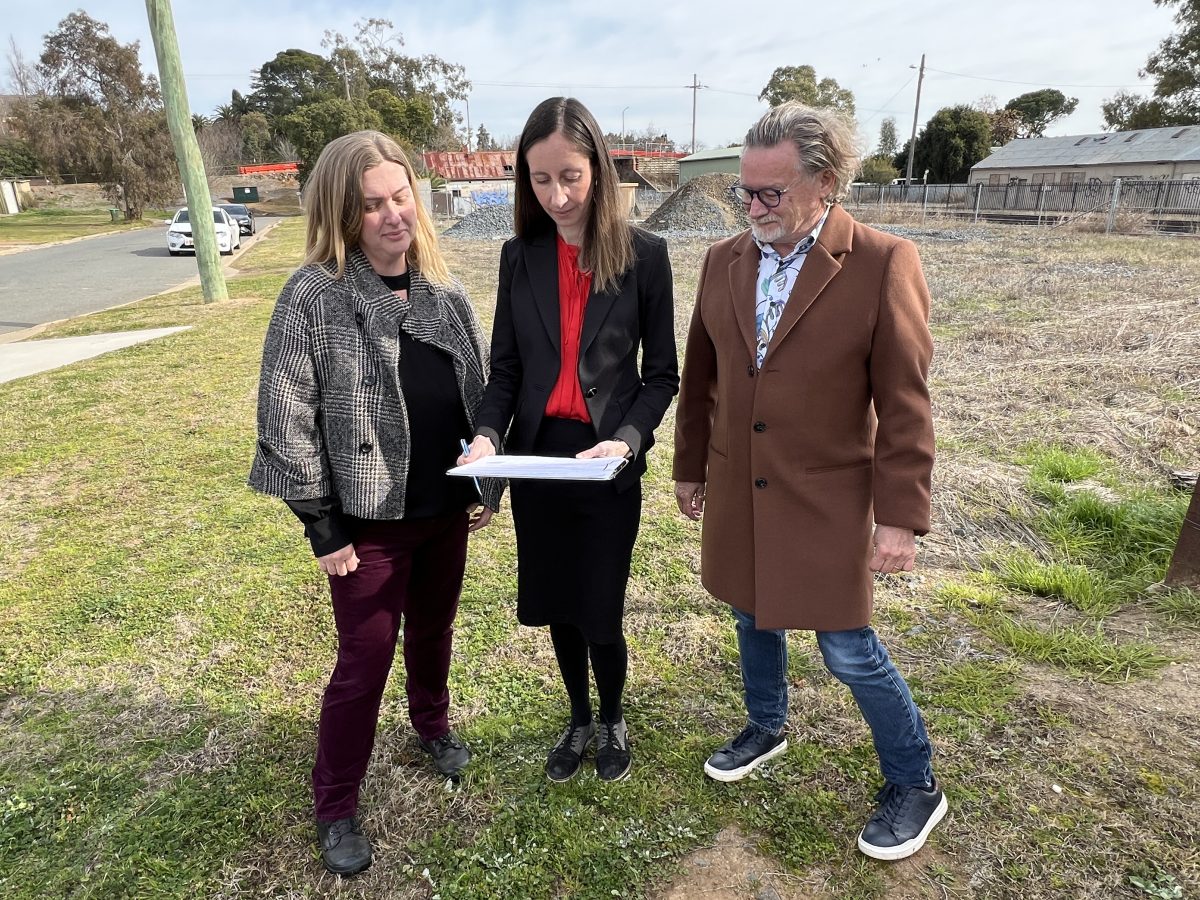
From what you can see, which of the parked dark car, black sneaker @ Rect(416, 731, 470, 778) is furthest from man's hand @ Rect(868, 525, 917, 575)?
the parked dark car

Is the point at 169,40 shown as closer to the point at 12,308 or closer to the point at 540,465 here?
the point at 12,308

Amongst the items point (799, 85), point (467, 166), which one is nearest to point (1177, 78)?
point (799, 85)

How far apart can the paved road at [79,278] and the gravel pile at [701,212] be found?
13514mm

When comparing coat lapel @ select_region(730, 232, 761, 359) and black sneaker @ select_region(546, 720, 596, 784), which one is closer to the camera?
Result: coat lapel @ select_region(730, 232, 761, 359)

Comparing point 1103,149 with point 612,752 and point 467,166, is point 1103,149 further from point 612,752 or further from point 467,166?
point 612,752

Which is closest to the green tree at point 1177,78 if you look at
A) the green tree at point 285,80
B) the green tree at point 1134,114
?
the green tree at point 1134,114

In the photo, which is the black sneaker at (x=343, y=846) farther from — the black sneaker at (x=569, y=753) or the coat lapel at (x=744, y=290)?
the coat lapel at (x=744, y=290)

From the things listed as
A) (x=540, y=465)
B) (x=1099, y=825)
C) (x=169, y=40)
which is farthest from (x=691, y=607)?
(x=169, y=40)

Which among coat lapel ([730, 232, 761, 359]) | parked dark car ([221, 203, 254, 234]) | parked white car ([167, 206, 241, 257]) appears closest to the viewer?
coat lapel ([730, 232, 761, 359])

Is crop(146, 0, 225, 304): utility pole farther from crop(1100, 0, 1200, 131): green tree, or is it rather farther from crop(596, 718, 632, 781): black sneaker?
crop(1100, 0, 1200, 131): green tree

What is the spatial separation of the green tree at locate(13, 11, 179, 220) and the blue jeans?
46297mm

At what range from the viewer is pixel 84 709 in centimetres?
273

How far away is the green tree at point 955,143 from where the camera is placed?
149 ft

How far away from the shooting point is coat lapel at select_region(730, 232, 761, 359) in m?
1.88
